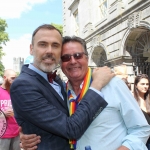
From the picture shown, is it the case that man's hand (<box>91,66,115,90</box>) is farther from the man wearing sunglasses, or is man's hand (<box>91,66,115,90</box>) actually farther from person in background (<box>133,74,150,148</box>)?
person in background (<box>133,74,150,148</box>)

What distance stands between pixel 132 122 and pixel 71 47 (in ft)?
2.86

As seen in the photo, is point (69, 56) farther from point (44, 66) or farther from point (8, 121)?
point (8, 121)

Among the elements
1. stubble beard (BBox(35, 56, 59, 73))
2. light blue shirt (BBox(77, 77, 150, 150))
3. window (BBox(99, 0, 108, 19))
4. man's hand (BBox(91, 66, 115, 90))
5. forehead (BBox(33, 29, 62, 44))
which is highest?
window (BBox(99, 0, 108, 19))

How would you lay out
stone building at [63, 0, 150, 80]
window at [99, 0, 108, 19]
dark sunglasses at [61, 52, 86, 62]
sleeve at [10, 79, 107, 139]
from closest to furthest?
sleeve at [10, 79, 107, 139], dark sunglasses at [61, 52, 86, 62], stone building at [63, 0, 150, 80], window at [99, 0, 108, 19]

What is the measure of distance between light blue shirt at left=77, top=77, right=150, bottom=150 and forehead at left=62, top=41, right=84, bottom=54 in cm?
53

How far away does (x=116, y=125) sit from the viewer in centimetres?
174

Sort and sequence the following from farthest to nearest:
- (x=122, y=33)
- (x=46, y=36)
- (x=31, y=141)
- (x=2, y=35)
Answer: (x=2, y=35), (x=122, y=33), (x=46, y=36), (x=31, y=141)

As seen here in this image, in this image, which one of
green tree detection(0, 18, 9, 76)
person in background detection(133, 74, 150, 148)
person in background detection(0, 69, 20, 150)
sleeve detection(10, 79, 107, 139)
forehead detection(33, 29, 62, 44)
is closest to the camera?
sleeve detection(10, 79, 107, 139)

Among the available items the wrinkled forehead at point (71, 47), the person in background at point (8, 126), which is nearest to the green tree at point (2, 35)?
the person in background at point (8, 126)

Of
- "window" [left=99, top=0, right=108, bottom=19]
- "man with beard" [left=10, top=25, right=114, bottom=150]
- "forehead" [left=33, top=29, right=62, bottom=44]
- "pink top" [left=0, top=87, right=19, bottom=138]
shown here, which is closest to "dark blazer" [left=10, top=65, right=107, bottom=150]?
"man with beard" [left=10, top=25, right=114, bottom=150]

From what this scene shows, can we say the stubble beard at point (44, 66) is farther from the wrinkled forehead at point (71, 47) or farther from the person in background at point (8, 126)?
the person in background at point (8, 126)

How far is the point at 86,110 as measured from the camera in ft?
5.34

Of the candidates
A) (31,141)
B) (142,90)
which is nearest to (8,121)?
(142,90)

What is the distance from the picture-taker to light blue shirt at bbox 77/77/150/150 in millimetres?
1695
